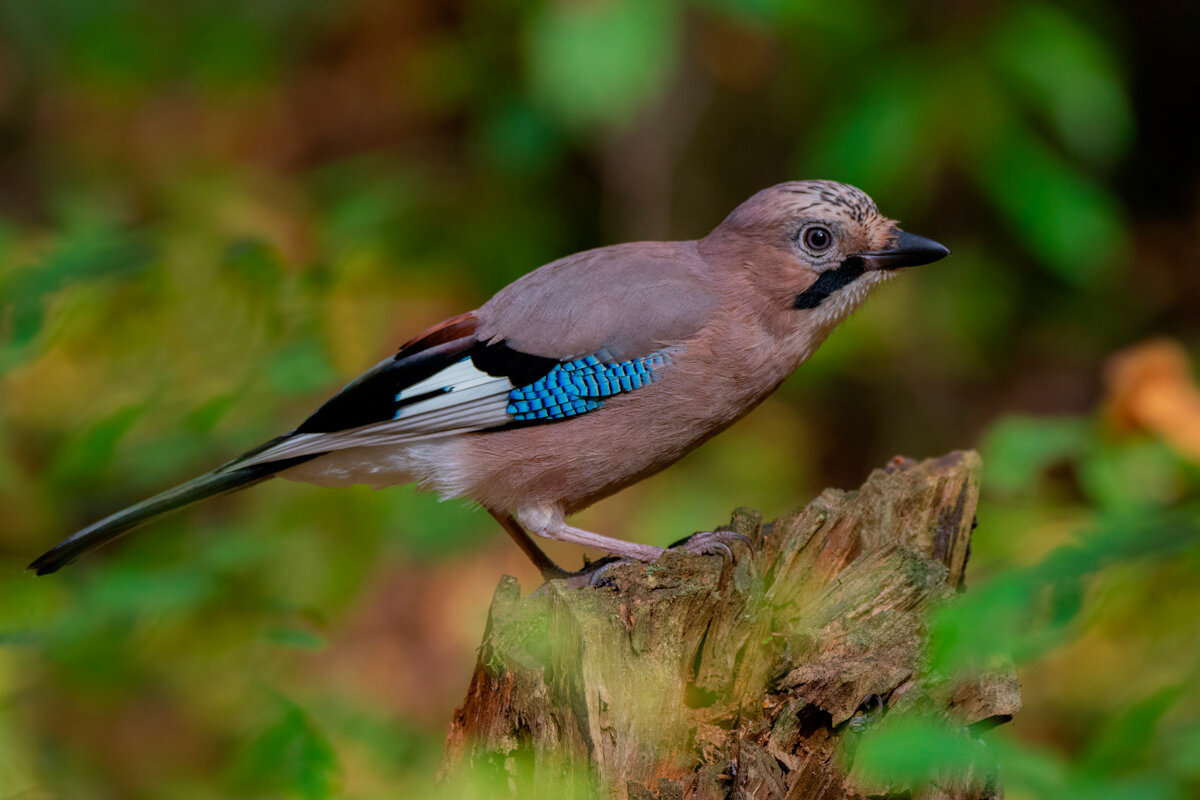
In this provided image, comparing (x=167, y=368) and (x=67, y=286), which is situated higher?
(x=67, y=286)

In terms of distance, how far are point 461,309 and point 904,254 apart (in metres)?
4.32

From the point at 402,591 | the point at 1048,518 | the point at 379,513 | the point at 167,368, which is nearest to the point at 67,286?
the point at 167,368

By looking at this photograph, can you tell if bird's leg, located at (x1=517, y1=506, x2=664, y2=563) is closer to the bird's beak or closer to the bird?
the bird

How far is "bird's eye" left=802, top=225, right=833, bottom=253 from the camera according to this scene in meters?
3.67

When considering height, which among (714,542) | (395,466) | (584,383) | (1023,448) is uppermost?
(584,383)

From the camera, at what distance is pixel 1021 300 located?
7.79 metres

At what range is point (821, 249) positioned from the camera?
3680 mm

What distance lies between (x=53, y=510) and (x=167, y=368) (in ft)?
2.62

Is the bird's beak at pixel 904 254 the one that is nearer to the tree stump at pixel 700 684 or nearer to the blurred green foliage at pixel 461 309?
the blurred green foliage at pixel 461 309

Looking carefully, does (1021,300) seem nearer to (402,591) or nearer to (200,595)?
(402,591)

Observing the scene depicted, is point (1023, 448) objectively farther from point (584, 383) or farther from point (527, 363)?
point (527, 363)

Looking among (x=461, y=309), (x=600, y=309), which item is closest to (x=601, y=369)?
(x=600, y=309)

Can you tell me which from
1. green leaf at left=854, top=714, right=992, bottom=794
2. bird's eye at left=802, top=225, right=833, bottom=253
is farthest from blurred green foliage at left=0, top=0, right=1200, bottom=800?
bird's eye at left=802, top=225, right=833, bottom=253

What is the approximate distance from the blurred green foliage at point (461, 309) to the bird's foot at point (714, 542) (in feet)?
2.60
